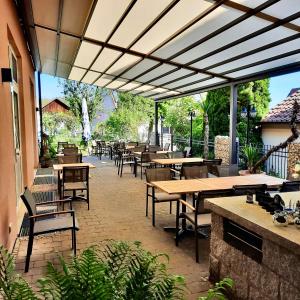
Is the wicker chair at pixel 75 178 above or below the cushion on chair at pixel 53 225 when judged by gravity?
above

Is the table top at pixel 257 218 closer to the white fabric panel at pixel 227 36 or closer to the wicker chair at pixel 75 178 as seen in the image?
the white fabric panel at pixel 227 36

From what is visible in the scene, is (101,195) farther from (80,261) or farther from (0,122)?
(80,261)

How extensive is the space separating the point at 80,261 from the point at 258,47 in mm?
5079

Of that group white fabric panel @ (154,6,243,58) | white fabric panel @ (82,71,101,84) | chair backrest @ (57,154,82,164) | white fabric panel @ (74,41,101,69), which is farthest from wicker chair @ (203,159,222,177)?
white fabric panel @ (82,71,101,84)

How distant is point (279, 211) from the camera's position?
2.32m

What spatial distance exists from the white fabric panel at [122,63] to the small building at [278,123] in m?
6.11

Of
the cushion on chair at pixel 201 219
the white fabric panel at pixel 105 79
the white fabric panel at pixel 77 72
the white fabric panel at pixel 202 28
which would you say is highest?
the white fabric panel at pixel 77 72

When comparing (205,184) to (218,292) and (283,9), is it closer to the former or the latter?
(283,9)

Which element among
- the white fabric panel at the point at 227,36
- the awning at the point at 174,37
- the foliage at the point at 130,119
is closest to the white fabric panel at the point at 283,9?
the awning at the point at 174,37

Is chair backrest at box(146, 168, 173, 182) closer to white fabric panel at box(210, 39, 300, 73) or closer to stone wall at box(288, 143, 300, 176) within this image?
white fabric panel at box(210, 39, 300, 73)

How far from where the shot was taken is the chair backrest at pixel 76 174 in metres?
5.63

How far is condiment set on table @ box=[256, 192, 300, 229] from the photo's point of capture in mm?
2197

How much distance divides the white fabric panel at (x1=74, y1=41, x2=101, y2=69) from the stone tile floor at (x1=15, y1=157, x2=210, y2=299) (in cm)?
336

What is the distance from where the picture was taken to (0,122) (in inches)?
135
